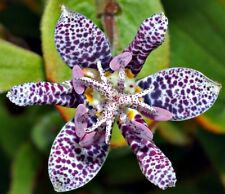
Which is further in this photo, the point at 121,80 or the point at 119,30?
the point at 119,30

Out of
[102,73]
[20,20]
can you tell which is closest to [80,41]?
[102,73]

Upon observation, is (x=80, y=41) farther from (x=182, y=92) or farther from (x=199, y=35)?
(x=199, y=35)

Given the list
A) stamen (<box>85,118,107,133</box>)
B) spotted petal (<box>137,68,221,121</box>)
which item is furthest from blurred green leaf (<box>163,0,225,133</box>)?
stamen (<box>85,118,107,133</box>)

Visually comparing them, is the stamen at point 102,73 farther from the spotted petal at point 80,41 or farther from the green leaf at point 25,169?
the green leaf at point 25,169

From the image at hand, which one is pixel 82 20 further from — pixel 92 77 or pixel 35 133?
pixel 35 133

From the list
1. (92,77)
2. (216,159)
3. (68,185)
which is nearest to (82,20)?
(92,77)

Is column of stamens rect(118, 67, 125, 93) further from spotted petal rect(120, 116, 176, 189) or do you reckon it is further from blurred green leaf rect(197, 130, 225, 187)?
blurred green leaf rect(197, 130, 225, 187)

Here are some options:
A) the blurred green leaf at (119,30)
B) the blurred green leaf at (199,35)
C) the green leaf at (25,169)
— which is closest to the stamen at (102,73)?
the blurred green leaf at (119,30)

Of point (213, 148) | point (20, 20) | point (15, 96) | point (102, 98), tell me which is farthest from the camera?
point (20, 20)
